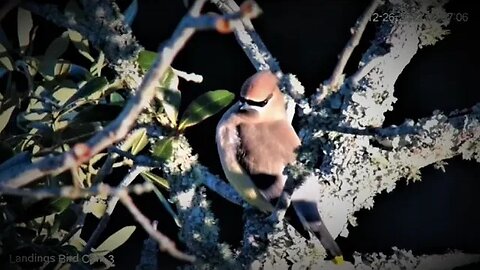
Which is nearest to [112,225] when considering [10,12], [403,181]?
[10,12]

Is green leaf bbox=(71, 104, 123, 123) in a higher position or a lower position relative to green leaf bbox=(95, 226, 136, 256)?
higher

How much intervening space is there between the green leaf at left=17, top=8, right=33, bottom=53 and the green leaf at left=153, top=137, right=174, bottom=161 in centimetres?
27

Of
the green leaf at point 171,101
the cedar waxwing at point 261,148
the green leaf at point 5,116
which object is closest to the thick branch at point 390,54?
the cedar waxwing at point 261,148

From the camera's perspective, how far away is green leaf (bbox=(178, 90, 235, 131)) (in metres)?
1.05

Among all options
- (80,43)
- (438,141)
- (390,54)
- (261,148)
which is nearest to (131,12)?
(80,43)

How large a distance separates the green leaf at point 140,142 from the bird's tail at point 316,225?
250mm

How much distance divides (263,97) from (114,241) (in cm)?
35

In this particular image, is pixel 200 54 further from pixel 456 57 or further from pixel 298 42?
pixel 456 57

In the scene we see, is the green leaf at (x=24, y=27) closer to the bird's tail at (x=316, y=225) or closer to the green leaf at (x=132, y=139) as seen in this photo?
the green leaf at (x=132, y=139)

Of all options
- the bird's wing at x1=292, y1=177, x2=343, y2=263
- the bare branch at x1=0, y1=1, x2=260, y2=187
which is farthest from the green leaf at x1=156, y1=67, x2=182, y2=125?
the bare branch at x1=0, y1=1, x2=260, y2=187

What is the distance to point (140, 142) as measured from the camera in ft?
3.52

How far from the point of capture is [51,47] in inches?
43.1

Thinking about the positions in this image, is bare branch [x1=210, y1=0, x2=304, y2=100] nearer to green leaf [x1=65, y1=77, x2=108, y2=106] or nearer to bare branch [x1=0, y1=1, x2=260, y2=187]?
green leaf [x1=65, y1=77, x2=108, y2=106]

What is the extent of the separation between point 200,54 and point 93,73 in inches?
7.0
